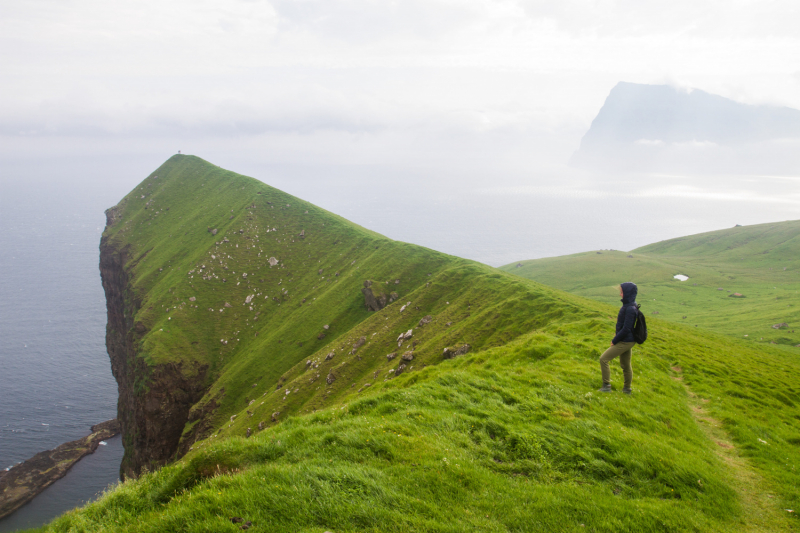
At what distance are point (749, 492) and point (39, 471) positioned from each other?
14286cm

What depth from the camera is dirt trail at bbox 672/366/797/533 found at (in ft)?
29.3

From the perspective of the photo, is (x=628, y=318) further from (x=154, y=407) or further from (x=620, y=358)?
(x=154, y=407)

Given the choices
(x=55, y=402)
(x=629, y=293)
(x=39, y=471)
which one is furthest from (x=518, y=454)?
(x=55, y=402)

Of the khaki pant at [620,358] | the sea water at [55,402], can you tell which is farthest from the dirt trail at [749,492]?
the sea water at [55,402]

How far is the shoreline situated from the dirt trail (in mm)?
130556

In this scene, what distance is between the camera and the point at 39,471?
9506cm

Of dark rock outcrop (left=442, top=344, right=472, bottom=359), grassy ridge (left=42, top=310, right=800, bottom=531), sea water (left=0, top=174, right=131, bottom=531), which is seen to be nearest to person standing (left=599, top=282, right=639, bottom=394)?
grassy ridge (left=42, top=310, right=800, bottom=531)

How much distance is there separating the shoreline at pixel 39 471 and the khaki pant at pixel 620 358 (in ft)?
420

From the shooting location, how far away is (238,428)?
52.9m

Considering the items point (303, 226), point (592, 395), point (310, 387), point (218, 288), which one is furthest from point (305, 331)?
point (592, 395)

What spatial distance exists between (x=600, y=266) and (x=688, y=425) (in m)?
130

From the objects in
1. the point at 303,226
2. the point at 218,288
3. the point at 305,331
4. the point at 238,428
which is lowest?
the point at 238,428

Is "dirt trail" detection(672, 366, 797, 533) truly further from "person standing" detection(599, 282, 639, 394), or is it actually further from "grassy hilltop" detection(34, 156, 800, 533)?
"person standing" detection(599, 282, 639, 394)

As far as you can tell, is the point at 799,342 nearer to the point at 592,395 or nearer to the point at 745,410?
the point at 745,410
